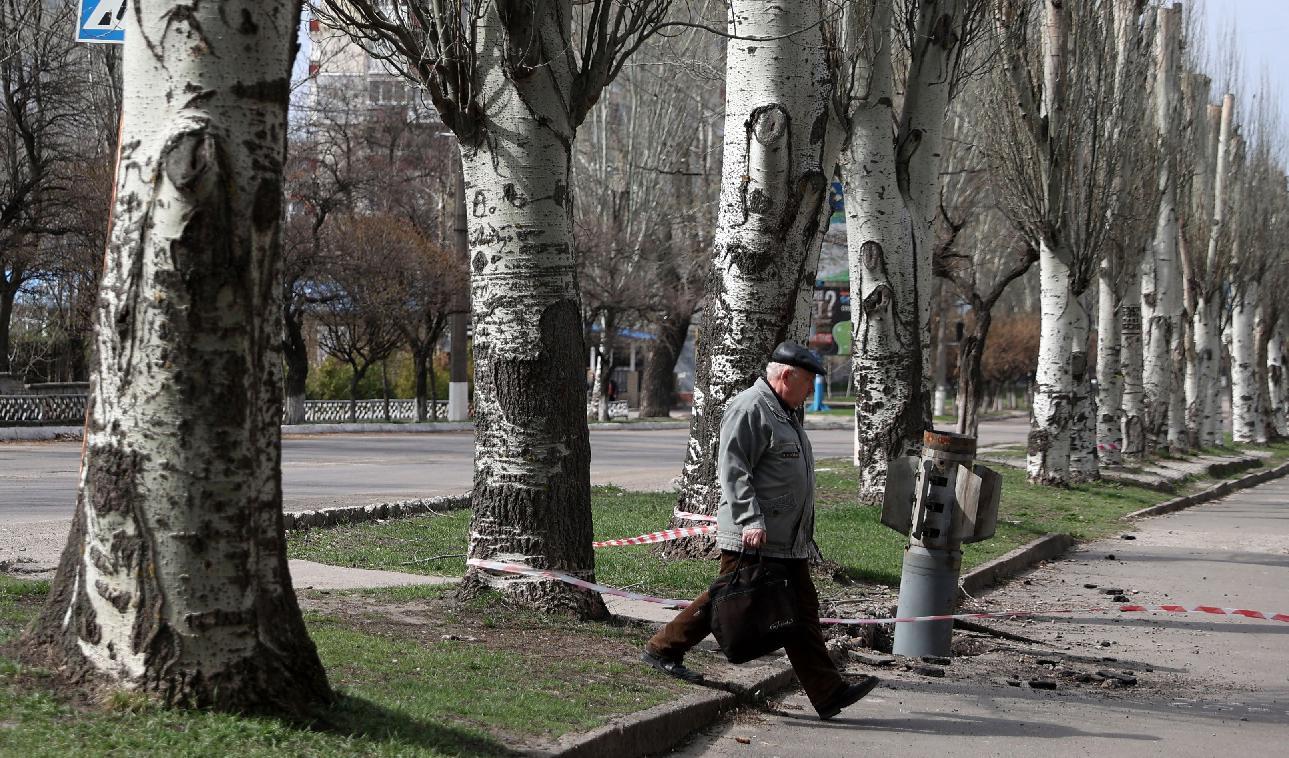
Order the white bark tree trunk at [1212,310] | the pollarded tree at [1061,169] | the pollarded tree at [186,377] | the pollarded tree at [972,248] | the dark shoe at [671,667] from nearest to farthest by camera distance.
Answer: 1. the pollarded tree at [186,377]
2. the dark shoe at [671,667]
3. the pollarded tree at [1061,169]
4. the pollarded tree at [972,248]
5. the white bark tree trunk at [1212,310]

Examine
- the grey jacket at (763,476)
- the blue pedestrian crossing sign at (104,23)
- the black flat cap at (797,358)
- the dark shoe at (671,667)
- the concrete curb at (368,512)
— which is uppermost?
the blue pedestrian crossing sign at (104,23)

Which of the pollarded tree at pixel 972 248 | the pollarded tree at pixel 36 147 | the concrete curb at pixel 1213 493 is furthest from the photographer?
the pollarded tree at pixel 36 147

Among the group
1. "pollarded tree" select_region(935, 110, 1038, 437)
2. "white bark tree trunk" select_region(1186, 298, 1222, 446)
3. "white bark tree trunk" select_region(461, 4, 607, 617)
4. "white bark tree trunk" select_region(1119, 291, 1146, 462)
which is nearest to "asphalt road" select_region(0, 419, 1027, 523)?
"pollarded tree" select_region(935, 110, 1038, 437)

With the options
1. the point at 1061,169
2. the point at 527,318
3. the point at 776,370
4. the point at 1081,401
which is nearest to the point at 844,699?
the point at 776,370

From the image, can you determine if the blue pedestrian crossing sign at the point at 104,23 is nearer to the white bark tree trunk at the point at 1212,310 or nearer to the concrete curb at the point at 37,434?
the concrete curb at the point at 37,434

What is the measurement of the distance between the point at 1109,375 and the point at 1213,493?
290 cm

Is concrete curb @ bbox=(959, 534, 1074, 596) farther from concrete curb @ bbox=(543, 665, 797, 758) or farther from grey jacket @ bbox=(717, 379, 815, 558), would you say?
grey jacket @ bbox=(717, 379, 815, 558)

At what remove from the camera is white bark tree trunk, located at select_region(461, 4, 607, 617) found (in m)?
8.05

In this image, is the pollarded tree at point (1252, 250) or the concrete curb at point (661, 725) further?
the pollarded tree at point (1252, 250)

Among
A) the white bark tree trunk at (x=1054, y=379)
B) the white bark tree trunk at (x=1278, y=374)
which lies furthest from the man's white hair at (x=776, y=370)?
the white bark tree trunk at (x=1278, y=374)

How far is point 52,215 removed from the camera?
30.6 metres

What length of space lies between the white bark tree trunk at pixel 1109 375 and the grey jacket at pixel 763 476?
21.9 meters

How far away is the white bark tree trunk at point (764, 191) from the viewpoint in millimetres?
10680

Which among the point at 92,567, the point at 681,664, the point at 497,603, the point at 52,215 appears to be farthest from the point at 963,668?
the point at 52,215
